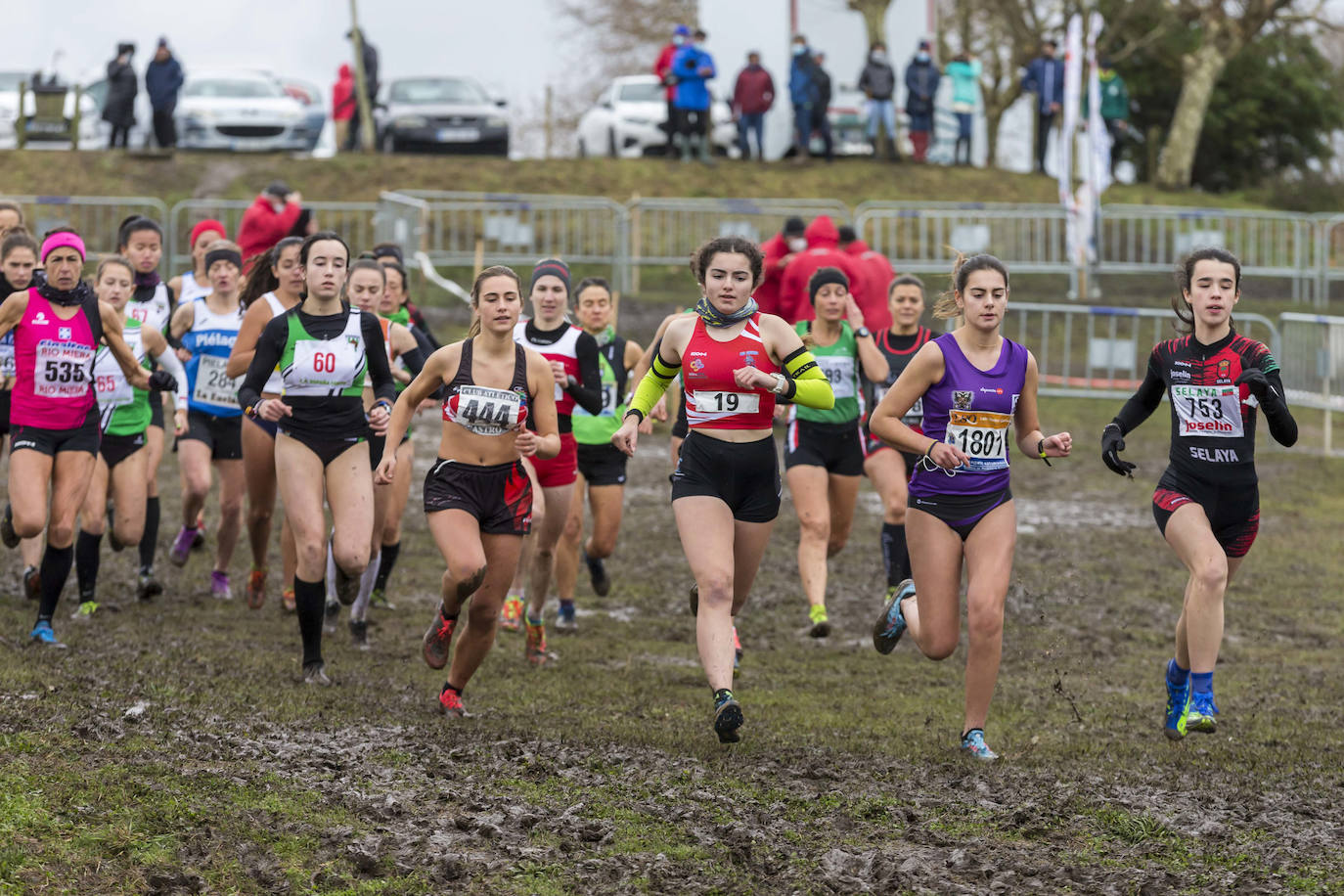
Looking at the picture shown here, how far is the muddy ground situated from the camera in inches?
220

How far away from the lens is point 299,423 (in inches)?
325

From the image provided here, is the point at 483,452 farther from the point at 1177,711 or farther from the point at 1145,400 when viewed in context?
the point at 1177,711

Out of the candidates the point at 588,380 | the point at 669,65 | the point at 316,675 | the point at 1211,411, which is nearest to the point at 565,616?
the point at 588,380

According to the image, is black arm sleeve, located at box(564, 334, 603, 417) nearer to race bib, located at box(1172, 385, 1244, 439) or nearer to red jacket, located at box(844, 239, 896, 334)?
race bib, located at box(1172, 385, 1244, 439)

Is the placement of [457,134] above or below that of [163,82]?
below

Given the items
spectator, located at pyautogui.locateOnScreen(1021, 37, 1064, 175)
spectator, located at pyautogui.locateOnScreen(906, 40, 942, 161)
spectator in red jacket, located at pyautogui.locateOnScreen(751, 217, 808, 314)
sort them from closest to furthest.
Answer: spectator in red jacket, located at pyautogui.locateOnScreen(751, 217, 808, 314), spectator, located at pyautogui.locateOnScreen(1021, 37, 1064, 175), spectator, located at pyautogui.locateOnScreen(906, 40, 942, 161)

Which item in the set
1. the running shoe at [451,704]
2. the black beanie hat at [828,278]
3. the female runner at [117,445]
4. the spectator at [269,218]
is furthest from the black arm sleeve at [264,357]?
the spectator at [269,218]

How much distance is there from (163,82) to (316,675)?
878 inches

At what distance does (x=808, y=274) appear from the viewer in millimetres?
13164

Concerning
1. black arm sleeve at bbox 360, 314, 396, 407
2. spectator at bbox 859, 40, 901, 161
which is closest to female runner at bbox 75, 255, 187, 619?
black arm sleeve at bbox 360, 314, 396, 407

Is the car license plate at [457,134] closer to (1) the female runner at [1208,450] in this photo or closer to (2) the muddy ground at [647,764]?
(2) the muddy ground at [647,764]

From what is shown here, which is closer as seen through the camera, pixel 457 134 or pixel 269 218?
pixel 269 218

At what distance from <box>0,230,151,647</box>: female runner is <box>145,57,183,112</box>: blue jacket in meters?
20.4

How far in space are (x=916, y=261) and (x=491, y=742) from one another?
58.2 feet
